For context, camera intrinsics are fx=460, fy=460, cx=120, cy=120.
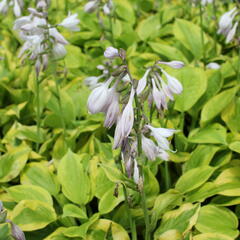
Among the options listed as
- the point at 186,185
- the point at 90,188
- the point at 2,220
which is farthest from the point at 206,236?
the point at 2,220

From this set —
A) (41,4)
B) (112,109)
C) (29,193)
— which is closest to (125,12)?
(41,4)

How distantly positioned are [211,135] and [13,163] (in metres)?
1.25

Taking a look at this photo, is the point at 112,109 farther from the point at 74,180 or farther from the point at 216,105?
the point at 216,105

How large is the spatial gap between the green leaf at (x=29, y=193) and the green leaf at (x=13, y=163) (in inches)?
9.0

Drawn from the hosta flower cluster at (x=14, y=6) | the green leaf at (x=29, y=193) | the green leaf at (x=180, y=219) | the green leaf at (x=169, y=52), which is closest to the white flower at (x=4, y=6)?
the hosta flower cluster at (x=14, y=6)

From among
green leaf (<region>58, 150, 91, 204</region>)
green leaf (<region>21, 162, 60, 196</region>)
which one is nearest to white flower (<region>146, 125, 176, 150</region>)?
green leaf (<region>58, 150, 91, 204</region>)

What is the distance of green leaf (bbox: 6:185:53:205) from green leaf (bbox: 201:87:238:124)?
116cm

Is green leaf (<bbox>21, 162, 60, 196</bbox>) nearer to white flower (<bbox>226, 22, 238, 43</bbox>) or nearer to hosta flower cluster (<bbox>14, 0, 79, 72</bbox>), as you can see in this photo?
hosta flower cluster (<bbox>14, 0, 79, 72</bbox>)

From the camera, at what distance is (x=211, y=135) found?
285 cm

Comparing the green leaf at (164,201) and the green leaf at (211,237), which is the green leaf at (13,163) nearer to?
the green leaf at (164,201)

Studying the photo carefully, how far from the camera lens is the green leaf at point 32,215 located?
2.45m

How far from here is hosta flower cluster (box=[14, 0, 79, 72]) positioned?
2.81m

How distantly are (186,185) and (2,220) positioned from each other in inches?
46.2

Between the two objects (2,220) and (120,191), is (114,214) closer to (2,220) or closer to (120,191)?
(120,191)
